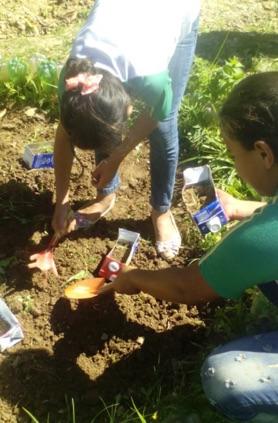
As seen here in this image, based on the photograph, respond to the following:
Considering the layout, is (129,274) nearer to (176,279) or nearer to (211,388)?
(176,279)

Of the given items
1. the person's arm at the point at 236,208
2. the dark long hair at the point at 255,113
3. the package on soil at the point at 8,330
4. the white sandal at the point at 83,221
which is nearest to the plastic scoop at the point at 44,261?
the white sandal at the point at 83,221

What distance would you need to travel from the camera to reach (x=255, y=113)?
161 centimetres

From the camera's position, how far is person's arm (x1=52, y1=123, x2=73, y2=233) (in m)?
2.17

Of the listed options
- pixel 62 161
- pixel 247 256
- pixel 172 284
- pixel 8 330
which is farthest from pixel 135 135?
pixel 8 330

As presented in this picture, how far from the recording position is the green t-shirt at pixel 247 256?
1.57 meters

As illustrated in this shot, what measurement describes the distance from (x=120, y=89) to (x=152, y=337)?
3.17 feet

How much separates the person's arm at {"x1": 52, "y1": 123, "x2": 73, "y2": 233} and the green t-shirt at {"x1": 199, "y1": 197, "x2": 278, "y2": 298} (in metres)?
0.74

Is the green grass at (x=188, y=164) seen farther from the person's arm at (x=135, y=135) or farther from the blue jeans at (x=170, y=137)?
the person's arm at (x=135, y=135)

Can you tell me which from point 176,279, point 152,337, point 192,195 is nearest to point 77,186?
point 192,195

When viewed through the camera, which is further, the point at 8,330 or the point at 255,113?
the point at 8,330

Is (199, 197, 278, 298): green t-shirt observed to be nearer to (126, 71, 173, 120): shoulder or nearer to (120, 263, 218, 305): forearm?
(120, 263, 218, 305): forearm

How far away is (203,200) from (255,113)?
109 centimetres

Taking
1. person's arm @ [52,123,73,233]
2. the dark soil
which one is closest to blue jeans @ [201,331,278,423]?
the dark soil

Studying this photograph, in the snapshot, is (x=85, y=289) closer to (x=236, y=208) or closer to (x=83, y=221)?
(x=83, y=221)
